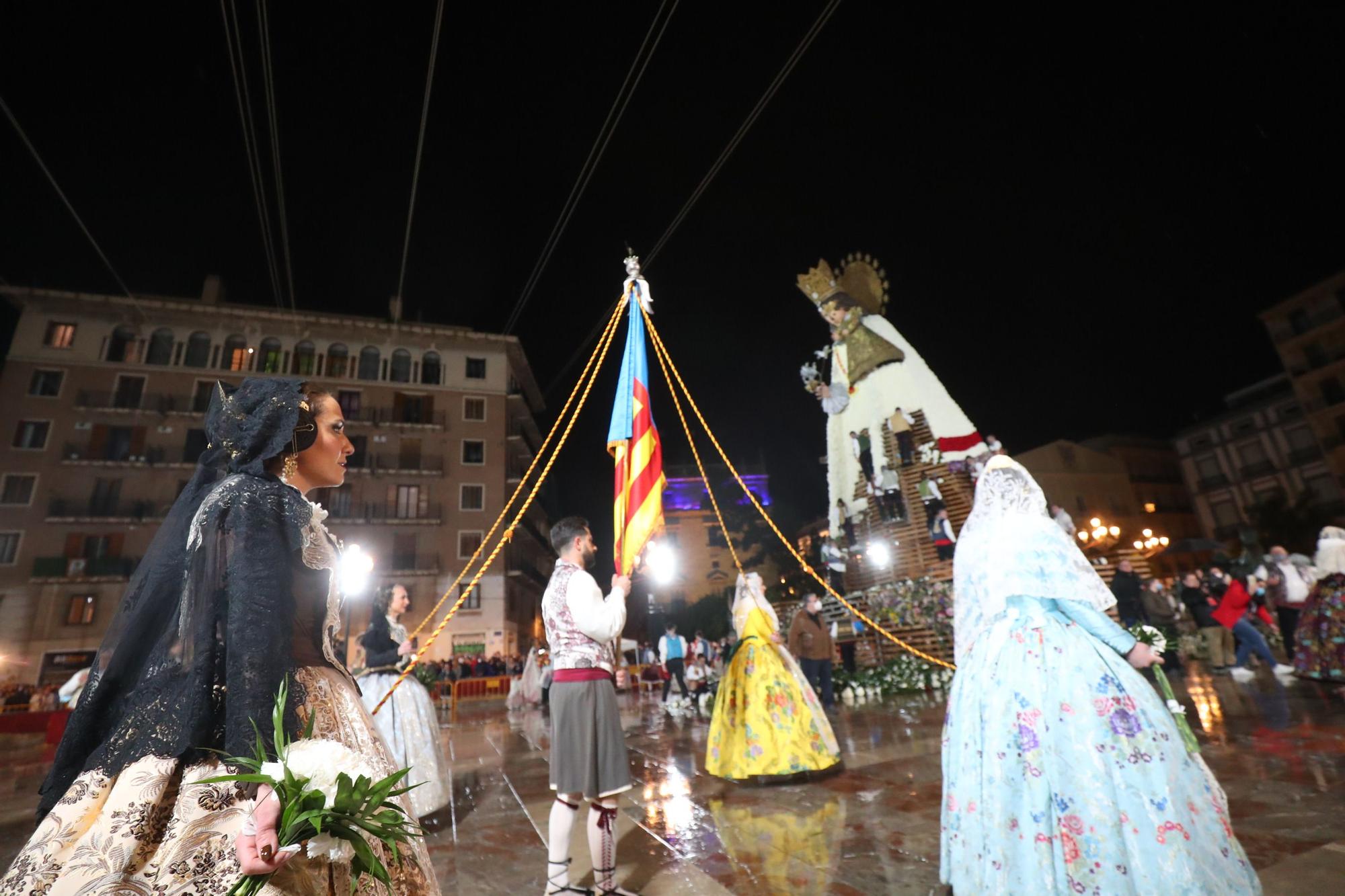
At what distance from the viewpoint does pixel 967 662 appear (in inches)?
112

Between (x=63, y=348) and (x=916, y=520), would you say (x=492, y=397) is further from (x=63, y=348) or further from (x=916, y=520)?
(x=916, y=520)

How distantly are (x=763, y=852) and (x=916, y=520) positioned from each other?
28.5ft

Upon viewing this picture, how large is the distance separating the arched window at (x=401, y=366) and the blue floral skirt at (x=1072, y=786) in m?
32.4

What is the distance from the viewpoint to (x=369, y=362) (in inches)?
1194

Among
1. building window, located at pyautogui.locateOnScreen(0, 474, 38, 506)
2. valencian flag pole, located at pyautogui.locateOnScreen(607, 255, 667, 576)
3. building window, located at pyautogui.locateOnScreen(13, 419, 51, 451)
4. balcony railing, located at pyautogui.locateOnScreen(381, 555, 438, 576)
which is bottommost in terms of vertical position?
valencian flag pole, located at pyautogui.locateOnScreen(607, 255, 667, 576)

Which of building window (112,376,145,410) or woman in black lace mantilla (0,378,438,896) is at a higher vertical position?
building window (112,376,145,410)

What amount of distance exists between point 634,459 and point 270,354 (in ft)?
102

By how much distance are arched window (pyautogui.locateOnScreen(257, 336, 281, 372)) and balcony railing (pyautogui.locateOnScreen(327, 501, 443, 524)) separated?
7447 millimetres

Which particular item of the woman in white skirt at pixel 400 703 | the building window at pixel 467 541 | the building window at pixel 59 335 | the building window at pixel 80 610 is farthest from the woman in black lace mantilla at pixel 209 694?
the building window at pixel 59 335

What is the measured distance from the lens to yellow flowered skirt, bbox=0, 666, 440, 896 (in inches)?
44.4

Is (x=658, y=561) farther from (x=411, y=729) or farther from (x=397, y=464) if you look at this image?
(x=397, y=464)

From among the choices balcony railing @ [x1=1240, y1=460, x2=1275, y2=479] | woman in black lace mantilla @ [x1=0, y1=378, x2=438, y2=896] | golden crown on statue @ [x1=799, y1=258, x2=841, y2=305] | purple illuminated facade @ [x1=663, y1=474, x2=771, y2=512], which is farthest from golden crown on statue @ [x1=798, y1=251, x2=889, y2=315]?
purple illuminated facade @ [x1=663, y1=474, x2=771, y2=512]

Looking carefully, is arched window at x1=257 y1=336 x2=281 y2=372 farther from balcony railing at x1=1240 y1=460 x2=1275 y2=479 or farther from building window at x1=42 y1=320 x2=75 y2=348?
balcony railing at x1=1240 y1=460 x2=1275 y2=479

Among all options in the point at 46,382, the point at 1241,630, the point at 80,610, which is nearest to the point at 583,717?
the point at 1241,630
